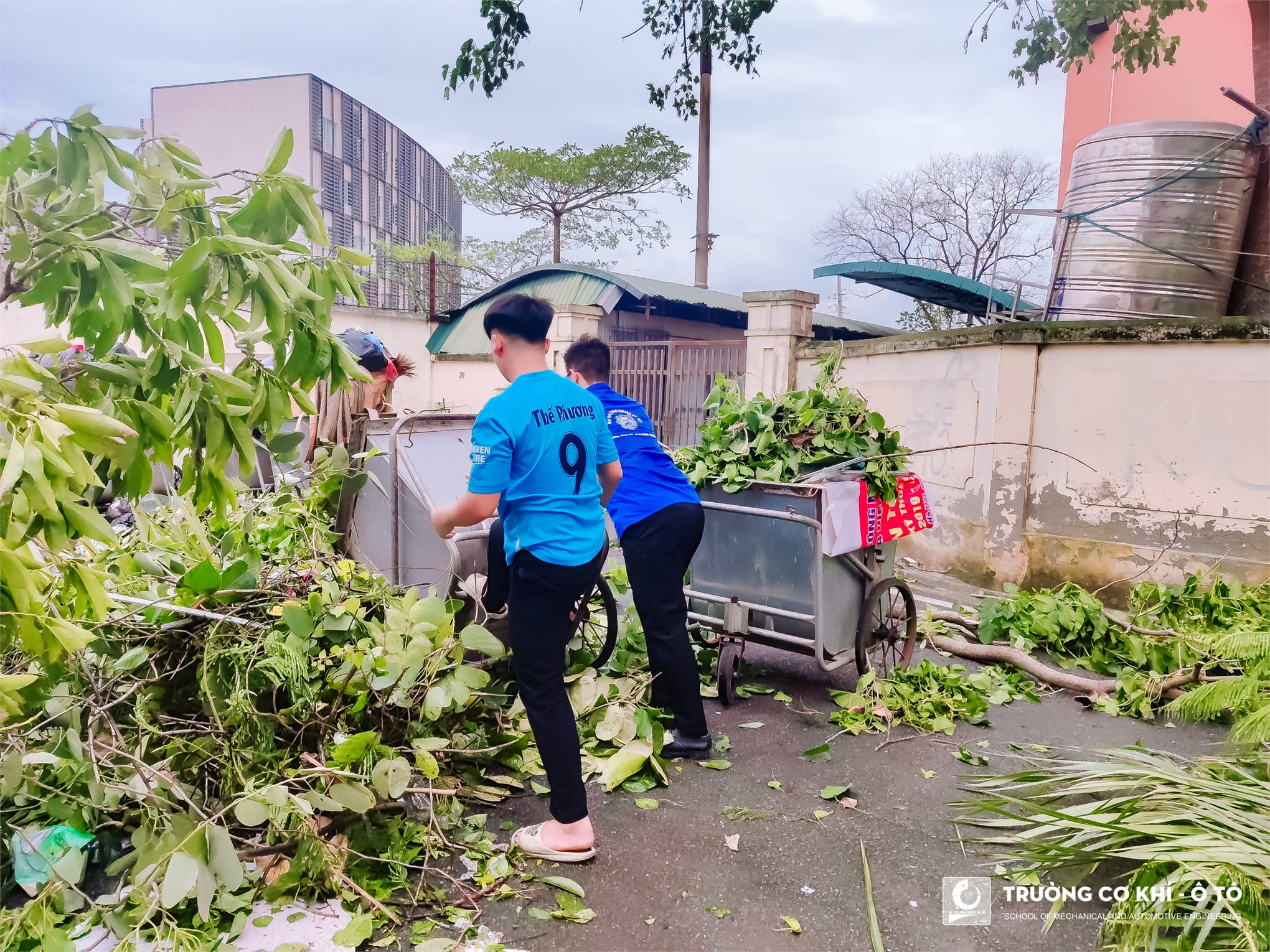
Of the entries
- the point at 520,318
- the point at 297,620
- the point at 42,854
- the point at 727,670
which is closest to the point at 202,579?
the point at 297,620

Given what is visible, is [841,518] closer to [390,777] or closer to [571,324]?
[390,777]

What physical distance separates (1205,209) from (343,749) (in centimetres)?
830

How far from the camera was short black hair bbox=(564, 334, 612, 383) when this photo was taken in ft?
12.5

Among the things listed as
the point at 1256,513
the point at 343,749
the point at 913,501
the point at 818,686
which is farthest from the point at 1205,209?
the point at 343,749

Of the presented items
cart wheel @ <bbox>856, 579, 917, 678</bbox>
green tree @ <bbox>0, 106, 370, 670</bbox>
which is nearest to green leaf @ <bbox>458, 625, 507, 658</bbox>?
green tree @ <bbox>0, 106, 370, 670</bbox>

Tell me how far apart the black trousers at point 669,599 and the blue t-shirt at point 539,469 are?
2.50 ft

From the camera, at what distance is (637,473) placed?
3773mm

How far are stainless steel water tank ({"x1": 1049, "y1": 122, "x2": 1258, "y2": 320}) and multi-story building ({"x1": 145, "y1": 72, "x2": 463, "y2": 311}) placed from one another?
547 inches

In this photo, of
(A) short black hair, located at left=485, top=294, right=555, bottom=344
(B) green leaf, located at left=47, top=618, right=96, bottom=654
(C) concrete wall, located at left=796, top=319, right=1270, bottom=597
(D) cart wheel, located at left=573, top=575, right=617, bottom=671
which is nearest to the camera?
(B) green leaf, located at left=47, top=618, right=96, bottom=654

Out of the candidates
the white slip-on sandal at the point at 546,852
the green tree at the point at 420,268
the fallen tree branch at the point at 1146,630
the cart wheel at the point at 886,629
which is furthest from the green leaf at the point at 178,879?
the green tree at the point at 420,268

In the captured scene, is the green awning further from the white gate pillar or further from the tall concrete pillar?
the tall concrete pillar

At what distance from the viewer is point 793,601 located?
4.21 meters

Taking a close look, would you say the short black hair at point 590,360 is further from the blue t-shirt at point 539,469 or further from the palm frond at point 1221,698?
the palm frond at point 1221,698

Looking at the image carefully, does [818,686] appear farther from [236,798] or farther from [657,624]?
[236,798]
